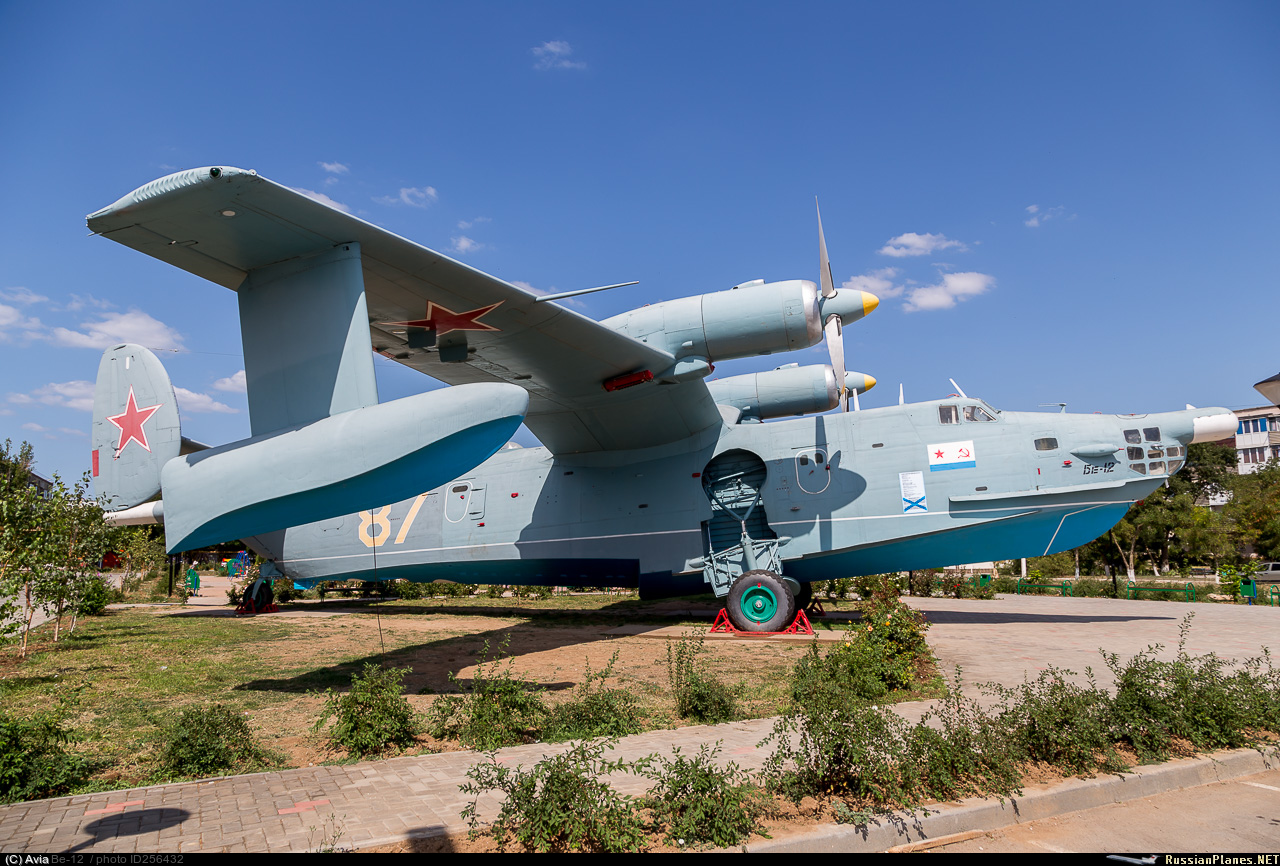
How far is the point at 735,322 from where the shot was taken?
11.2m

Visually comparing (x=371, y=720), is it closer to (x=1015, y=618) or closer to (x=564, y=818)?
(x=564, y=818)

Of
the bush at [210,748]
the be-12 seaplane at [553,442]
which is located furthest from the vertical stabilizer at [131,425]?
the bush at [210,748]

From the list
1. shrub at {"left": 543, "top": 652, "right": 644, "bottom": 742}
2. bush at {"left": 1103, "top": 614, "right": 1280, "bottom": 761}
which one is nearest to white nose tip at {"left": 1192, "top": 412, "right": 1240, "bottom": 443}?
bush at {"left": 1103, "top": 614, "right": 1280, "bottom": 761}

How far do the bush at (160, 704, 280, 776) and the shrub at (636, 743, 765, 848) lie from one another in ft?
10.3

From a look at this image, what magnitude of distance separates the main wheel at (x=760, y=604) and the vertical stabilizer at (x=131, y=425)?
946 centimetres

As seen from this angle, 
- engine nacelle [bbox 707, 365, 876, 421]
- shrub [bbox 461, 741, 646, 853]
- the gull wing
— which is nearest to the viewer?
shrub [bbox 461, 741, 646, 853]

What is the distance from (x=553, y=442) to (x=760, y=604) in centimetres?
547

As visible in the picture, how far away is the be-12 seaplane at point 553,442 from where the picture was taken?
7406mm

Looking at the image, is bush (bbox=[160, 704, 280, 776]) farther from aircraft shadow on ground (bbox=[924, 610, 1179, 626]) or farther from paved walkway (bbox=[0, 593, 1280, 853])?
aircraft shadow on ground (bbox=[924, 610, 1179, 626])

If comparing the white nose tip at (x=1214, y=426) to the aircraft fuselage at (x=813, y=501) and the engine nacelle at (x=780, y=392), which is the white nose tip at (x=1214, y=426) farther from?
the engine nacelle at (x=780, y=392)

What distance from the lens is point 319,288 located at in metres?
8.17

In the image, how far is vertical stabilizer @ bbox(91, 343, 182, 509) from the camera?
33.0 feet

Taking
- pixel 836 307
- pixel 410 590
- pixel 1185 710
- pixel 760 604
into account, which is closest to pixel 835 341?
pixel 836 307

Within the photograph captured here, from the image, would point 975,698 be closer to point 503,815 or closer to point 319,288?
point 503,815
